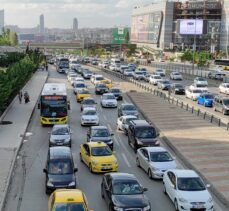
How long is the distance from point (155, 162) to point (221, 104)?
76.2 ft

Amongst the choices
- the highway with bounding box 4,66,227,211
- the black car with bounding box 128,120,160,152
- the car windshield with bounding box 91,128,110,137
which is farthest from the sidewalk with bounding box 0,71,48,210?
the black car with bounding box 128,120,160,152

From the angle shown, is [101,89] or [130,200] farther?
[101,89]

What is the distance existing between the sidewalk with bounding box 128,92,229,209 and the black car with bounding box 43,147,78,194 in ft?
20.2

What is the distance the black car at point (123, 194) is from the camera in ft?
59.7

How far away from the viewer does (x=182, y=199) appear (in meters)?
19.0

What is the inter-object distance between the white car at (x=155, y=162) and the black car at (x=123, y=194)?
3554 mm

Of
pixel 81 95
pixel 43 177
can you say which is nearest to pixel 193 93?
pixel 81 95

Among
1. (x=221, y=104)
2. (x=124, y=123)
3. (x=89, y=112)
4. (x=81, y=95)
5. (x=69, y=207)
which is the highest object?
(x=69, y=207)

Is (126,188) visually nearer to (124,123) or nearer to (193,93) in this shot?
(124,123)

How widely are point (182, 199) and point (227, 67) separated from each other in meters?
101

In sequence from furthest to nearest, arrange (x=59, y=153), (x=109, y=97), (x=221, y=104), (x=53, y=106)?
(x=109, y=97), (x=221, y=104), (x=53, y=106), (x=59, y=153)

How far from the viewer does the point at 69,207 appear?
1686cm

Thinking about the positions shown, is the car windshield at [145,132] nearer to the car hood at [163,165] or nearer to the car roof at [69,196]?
the car hood at [163,165]

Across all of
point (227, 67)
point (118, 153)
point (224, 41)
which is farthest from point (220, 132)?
point (224, 41)
